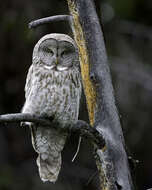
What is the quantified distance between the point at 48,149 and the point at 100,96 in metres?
1.12

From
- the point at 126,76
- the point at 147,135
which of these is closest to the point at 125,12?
the point at 126,76

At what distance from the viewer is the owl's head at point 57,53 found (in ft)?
16.3

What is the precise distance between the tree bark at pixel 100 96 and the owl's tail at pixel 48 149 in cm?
88

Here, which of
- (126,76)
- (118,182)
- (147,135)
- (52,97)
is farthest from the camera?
(147,135)

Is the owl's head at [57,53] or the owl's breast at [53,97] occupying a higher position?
the owl's head at [57,53]

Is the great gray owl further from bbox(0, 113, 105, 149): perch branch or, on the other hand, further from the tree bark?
bbox(0, 113, 105, 149): perch branch

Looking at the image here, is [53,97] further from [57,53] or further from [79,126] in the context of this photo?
[79,126]

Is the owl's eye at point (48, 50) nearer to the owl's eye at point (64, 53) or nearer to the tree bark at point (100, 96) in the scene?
the owl's eye at point (64, 53)

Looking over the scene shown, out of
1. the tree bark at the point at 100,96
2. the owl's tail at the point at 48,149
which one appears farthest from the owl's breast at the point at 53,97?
the tree bark at the point at 100,96

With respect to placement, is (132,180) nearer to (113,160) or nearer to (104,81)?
(113,160)

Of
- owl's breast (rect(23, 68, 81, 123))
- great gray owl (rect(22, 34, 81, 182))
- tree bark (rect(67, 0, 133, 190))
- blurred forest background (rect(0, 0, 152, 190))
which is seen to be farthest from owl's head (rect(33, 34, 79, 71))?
blurred forest background (rect(0, 0, 152, 190))

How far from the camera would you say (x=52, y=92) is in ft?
15.8

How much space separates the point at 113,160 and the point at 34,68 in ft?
4.27

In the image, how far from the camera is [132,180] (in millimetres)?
4090
